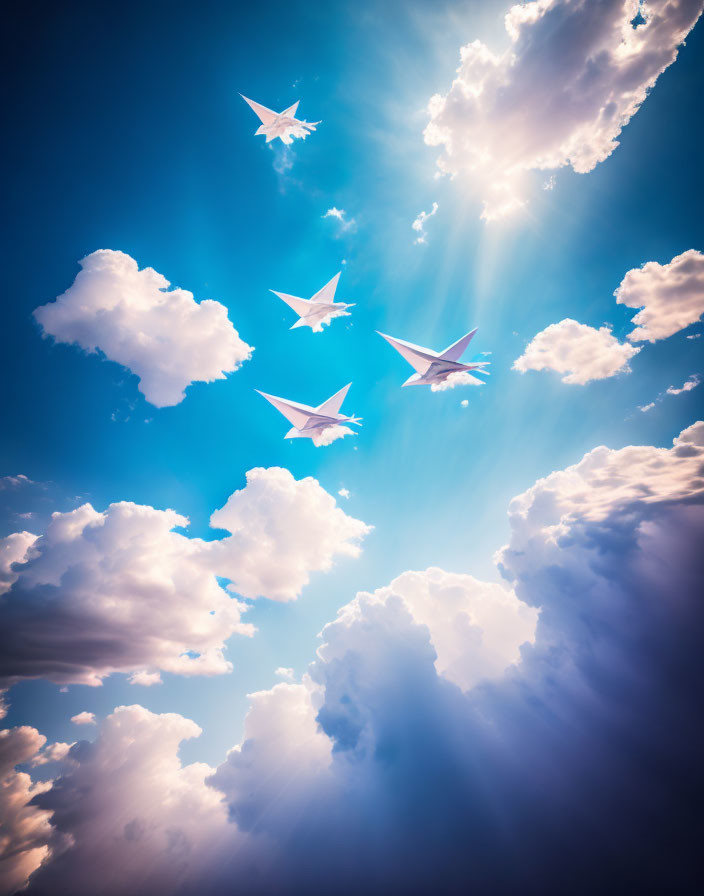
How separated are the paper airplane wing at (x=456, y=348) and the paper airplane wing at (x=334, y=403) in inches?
238

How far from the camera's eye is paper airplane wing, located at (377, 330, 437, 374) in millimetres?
14875

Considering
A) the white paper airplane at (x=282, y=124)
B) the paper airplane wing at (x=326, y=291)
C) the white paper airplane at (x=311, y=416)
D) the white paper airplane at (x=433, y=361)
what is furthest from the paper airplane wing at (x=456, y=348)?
the white paper airplane at (x=282, y=124)

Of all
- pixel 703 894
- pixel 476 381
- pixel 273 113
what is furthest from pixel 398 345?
pixel 703 894

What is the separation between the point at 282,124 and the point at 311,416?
1709 cm

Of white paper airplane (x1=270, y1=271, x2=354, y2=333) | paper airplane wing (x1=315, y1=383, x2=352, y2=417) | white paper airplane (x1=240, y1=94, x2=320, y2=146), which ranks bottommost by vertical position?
paper airplane wing (x1=315, y1=383, x2=352, y2=417)

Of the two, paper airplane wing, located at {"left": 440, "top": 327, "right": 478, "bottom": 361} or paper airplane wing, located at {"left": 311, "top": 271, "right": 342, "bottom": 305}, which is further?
paper airplane wing, located at {"left": 311, "top": 271, "right": 342, "bottom": 305}

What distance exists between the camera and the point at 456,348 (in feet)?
49.3

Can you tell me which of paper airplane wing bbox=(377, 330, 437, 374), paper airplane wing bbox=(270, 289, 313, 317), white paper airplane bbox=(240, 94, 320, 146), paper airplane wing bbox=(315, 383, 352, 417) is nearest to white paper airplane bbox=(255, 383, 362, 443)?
paper airplane wing bbox=(315, 383, 352, 417)

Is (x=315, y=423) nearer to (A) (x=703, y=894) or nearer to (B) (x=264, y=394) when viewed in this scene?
(B) (x=264, y=394)

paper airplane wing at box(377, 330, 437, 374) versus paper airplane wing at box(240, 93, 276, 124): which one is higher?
paper airplane wing at box(240, 93, 276, 124)

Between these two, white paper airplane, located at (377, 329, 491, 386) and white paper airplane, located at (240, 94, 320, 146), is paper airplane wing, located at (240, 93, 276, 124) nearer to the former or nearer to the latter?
white paper airplane, located at (240, 94, 320, 146)

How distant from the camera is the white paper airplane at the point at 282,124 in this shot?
15.4 m

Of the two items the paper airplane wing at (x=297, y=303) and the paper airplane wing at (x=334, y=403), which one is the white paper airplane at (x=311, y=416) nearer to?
the paper airplane wing at (x=334, y=403)

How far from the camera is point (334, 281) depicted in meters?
16.9
